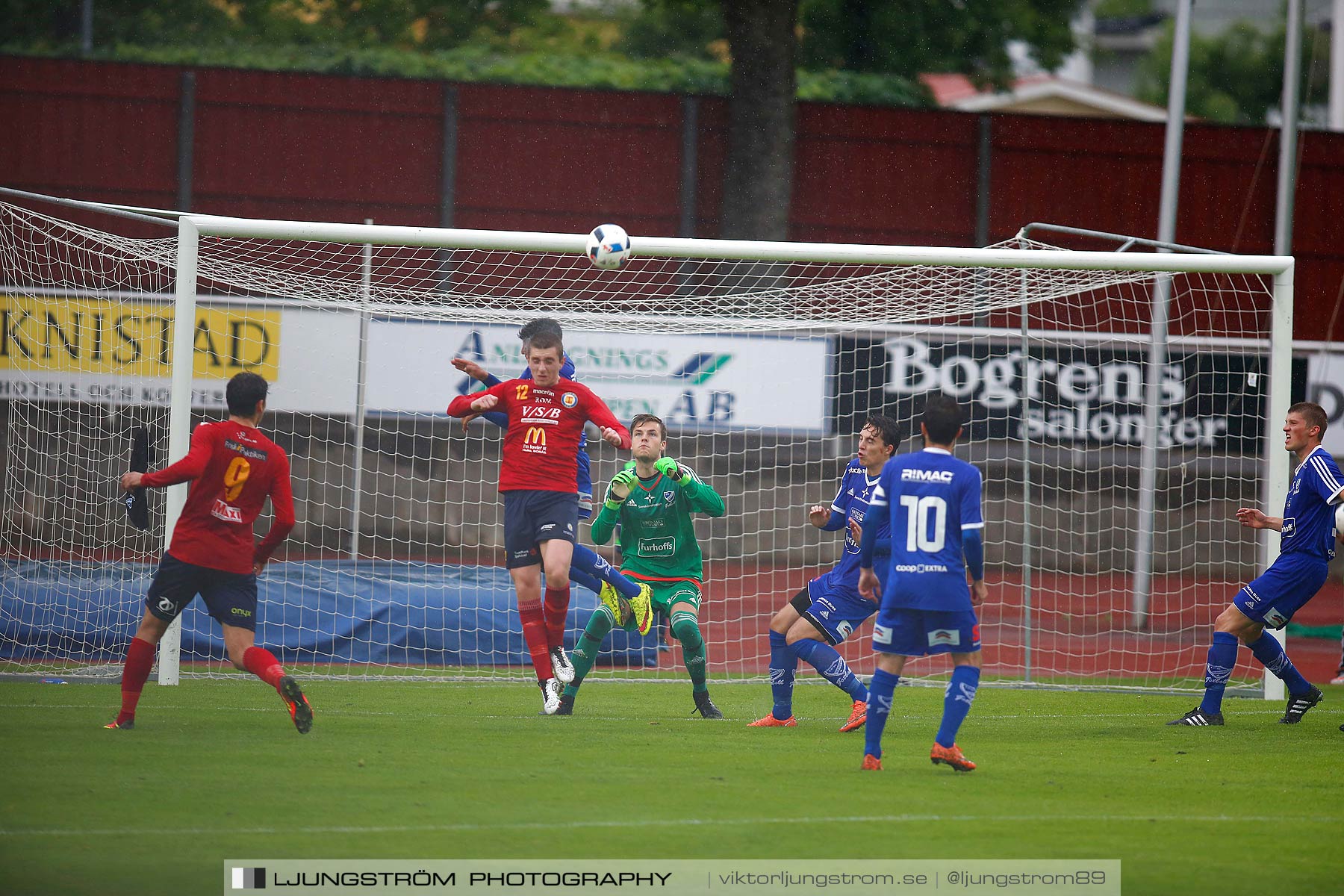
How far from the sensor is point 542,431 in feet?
25.8

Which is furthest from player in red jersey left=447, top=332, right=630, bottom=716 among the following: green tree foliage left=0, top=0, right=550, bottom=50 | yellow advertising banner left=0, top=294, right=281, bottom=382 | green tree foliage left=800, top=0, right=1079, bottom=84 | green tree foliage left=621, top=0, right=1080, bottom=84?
green tree foliage left=800, top=0, right=1079, bottom=84

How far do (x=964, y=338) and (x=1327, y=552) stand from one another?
9705 millimetres

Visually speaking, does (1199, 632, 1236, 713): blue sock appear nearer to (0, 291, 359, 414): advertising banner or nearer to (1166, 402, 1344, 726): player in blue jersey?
(1166, 402, 1344, 726): player in blue jersey

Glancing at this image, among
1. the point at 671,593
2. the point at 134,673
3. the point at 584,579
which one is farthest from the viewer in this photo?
the point at 584,579

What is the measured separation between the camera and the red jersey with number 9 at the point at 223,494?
659 centimetres

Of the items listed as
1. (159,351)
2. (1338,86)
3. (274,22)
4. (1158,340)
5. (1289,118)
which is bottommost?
(159,351)

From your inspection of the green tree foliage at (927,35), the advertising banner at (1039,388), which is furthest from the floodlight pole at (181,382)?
the green tree foliage at (927,35)

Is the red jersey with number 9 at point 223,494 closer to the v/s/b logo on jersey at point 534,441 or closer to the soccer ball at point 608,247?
the v/s/b logo on jersey at point 534,441

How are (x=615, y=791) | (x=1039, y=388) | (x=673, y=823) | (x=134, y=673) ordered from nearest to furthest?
(x=673, y=823) → (x=615, y=791) → (x=134, y=673) → (x=1039, y=388)

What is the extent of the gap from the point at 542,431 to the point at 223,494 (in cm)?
194

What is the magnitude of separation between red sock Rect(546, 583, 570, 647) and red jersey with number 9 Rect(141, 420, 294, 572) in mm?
2010

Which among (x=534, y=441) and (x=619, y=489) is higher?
(x=534, y=441)

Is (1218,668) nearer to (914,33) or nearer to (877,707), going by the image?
(877,707)

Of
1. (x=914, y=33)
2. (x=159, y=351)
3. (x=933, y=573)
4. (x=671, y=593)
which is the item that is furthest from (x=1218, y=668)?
(x=914, y=33)
